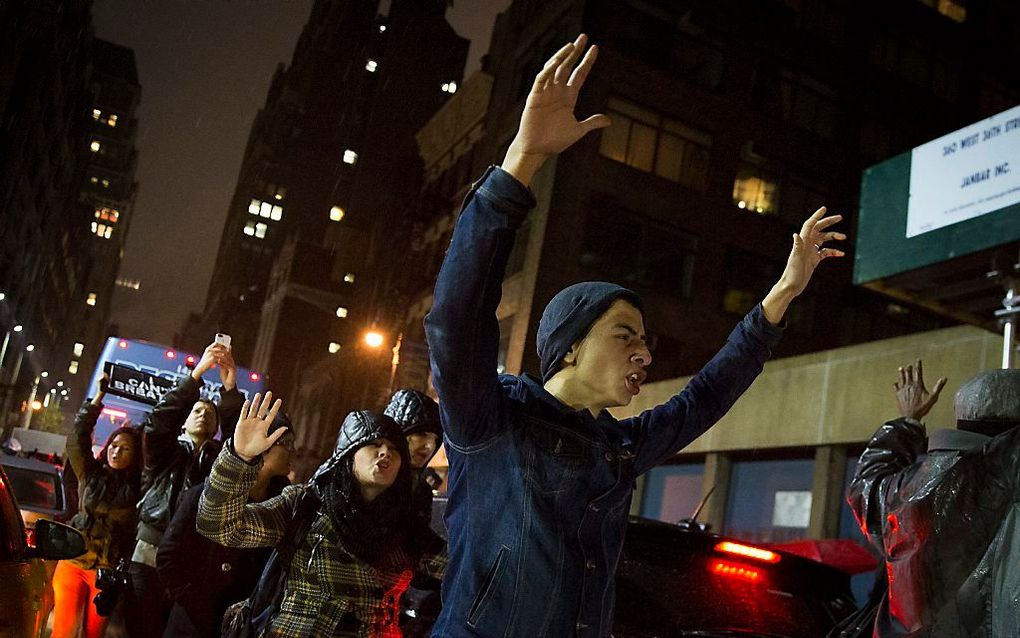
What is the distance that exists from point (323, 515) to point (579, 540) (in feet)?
7.14

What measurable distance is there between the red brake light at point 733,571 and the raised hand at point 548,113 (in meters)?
3.51

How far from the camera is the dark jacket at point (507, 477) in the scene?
231 cm

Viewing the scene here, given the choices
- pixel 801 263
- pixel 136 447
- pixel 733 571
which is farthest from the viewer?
pixel 136 447

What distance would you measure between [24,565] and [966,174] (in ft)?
27.2

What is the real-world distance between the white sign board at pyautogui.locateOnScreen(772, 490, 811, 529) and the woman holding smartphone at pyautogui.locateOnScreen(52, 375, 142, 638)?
14.0 metres

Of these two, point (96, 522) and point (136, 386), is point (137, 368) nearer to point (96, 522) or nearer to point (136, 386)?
point (136, 386)

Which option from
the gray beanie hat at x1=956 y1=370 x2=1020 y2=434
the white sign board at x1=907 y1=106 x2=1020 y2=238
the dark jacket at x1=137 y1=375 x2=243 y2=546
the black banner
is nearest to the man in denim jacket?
the gray beanie hat at x1=956 y1=370 x2=1020 y2=434

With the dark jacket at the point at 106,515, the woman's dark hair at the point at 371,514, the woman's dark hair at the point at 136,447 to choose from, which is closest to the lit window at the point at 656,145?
the woman's dark hair at the point at 136,447

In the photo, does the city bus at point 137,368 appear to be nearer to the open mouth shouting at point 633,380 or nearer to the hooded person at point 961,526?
the hooded person at point 961,526

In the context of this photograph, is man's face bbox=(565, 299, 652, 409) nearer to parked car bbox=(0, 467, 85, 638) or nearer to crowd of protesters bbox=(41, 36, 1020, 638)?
crowd of protesters bbox=(41, 36, 1020, 638)

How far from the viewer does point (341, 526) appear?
4266 millimetres

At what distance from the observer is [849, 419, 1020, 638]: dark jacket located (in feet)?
9.86

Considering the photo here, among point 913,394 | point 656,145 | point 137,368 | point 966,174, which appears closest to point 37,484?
point 137,368

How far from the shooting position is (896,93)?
3294 centimetres
